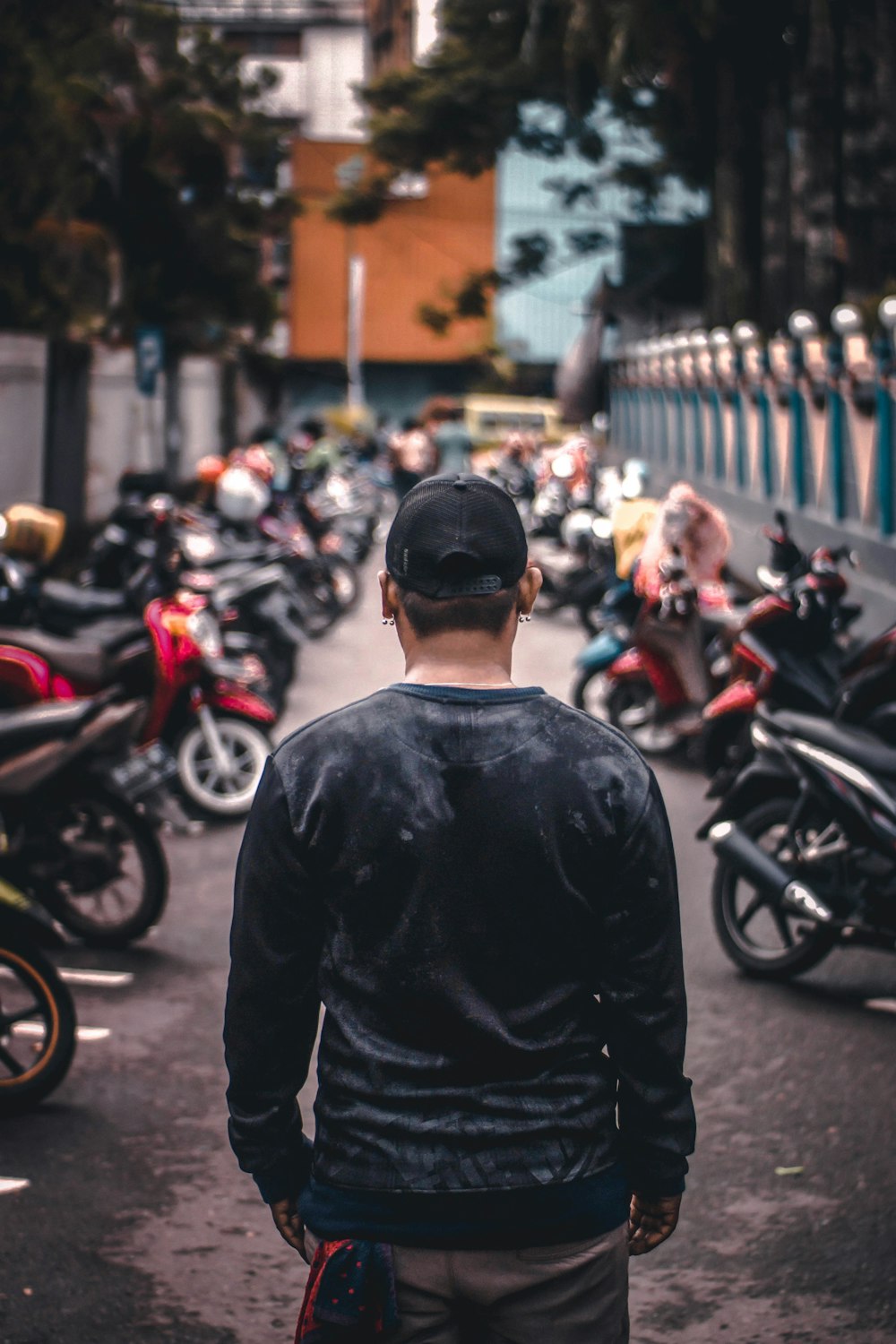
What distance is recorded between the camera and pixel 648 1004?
7.33 feet

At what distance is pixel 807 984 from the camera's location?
615 centimetres

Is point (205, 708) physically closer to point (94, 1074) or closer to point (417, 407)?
point (94, 1074)

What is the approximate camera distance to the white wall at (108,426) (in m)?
20.0

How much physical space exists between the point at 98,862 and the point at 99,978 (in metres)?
0.41

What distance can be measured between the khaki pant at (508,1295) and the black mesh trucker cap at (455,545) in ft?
2.57

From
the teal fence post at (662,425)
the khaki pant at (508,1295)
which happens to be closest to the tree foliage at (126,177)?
the teal fence post at (662,425)

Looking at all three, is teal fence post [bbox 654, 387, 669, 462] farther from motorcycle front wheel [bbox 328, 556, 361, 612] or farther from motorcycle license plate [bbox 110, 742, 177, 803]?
motorcycle license plate [bbox 110, 742, 177, 803]

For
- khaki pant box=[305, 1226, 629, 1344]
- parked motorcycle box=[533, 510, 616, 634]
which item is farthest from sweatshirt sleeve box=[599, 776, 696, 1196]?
parked motorcycle box=[533, 510, 616, 634]

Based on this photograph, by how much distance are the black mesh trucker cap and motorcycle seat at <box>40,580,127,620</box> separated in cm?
686

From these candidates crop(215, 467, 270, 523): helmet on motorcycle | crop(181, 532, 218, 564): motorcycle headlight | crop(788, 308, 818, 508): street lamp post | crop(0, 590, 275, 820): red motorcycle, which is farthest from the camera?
crop(788, 308, 818, 508): street lamp post

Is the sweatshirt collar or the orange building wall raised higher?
the orange building wall

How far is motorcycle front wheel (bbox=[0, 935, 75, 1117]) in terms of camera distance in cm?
480

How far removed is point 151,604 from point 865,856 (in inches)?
149

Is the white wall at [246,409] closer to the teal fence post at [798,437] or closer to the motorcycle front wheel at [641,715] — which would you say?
the teal fence post at [798,437]
